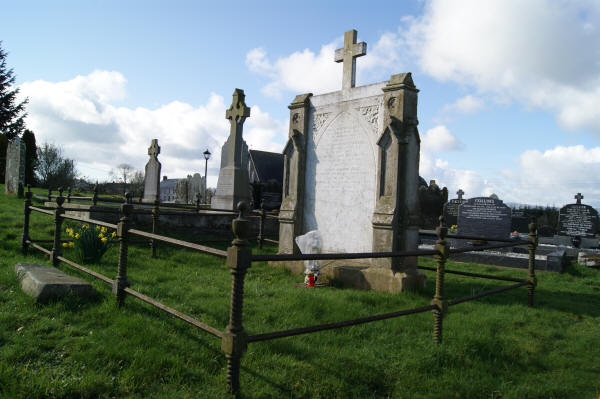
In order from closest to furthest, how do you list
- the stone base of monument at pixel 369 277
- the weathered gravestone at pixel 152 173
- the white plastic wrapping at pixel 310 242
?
1. the stone base of monument at pixel 369 277
2. the white plastic wrapping at pixel 310 242
3. the weathered gravestone at pixel 152 173

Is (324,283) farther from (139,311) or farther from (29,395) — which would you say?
(29,395)

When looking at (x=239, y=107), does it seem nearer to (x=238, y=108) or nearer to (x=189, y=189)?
(x=238, y=108)

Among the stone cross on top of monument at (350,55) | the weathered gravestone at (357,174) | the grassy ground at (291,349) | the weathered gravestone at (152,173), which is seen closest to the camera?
the grassy ground at (291,349)

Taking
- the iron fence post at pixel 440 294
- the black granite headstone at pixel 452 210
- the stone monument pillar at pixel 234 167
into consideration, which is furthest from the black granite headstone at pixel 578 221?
the iron fence post at pixel 440 294

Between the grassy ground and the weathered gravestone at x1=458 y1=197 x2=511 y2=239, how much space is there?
644 centimetres

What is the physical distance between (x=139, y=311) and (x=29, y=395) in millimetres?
1534

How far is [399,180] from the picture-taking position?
6246mm

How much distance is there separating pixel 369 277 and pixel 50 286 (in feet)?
14.0

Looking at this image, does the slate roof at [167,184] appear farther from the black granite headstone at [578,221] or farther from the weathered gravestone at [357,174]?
the weathered gravestone at [357,174]

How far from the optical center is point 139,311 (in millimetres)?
3939

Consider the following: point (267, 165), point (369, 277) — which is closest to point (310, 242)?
point (369, 277)

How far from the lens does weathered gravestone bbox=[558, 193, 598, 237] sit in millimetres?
14109

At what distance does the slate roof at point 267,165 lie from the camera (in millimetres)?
26405

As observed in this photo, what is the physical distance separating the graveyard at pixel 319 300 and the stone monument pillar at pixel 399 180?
0.08ft
